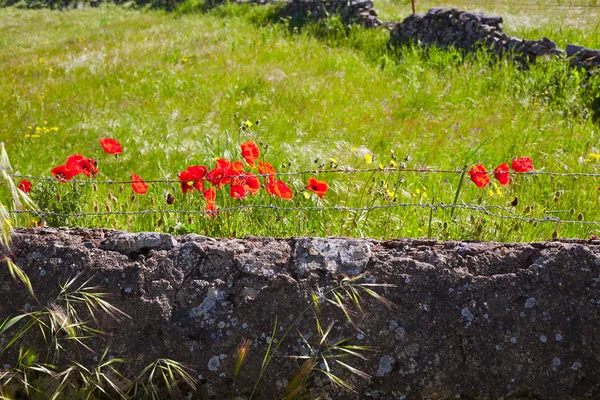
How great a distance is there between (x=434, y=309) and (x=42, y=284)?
4.60 feet

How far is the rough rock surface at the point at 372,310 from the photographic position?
1.93 meters

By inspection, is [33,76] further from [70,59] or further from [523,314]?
[523,314]

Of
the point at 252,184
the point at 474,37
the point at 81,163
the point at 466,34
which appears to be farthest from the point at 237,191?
the point at 466,34

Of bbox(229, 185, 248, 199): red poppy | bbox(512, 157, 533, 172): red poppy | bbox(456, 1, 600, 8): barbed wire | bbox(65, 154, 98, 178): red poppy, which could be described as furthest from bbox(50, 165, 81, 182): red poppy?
bbox(456, 1, 600, 8): barbed wire

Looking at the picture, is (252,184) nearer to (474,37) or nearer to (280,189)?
(280,189)

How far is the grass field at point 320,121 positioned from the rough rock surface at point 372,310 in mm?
1143

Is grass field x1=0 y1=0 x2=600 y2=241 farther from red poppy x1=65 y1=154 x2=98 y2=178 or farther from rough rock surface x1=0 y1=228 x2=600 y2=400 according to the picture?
rough rock surface x1=0 y1=228 x2=600 y2=400

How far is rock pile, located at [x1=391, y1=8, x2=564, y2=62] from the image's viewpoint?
27.4 feet

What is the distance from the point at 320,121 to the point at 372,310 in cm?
468

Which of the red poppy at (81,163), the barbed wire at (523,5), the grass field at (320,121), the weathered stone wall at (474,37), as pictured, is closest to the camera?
the red poppy at (81,163)

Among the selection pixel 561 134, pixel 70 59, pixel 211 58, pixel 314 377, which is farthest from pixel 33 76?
pixel 314 377

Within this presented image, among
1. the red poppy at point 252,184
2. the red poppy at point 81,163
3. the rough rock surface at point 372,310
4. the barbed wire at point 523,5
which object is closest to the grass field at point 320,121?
the barbed wire at point 523,5

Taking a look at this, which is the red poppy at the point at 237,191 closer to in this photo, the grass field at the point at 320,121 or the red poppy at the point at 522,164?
the grass field at the point at 320,121

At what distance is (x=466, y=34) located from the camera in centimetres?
939
